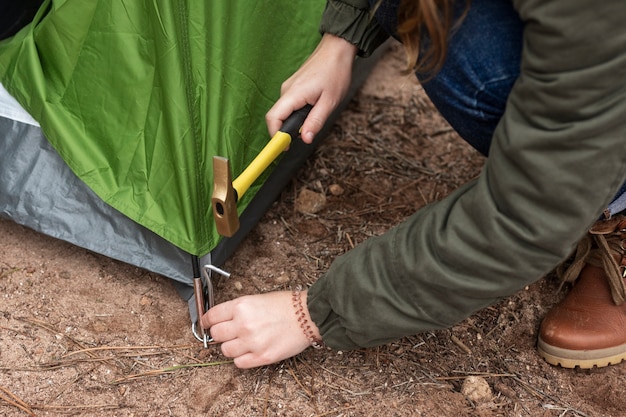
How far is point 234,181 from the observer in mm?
1019

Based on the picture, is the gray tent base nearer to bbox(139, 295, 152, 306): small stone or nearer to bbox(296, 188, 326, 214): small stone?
bbox(139, 295, 152, 306): small stone

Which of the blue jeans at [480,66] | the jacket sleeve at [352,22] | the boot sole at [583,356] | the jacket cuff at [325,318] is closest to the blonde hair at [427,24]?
the blue jeans at [480,66]

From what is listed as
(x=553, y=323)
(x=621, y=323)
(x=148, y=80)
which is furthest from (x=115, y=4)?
(x=621, y=323)

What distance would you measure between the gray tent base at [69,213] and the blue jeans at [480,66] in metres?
0.49

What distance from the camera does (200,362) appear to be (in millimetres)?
1174

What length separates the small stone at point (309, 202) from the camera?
1459 mm

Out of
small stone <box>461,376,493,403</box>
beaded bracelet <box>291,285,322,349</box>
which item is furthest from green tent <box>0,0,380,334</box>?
small stone <box>461,376,493,403</box>

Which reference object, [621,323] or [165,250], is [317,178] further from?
[621,323]

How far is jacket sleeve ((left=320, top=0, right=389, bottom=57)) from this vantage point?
114 cm

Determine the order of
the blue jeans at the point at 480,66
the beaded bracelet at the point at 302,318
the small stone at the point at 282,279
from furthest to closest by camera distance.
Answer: the small stone at the point at 282,279, the beaded bracelet at the point at 302,318, the blue jeans at the point at 480,66

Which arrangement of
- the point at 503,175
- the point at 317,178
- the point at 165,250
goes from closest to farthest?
1. the point at 503,175
2. the point at 165,250
3. the point at 317,178

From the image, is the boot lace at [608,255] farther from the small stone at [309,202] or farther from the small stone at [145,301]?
the small stone at [145,301]

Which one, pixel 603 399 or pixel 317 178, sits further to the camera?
pixel 317 178

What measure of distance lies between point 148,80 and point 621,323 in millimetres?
948
